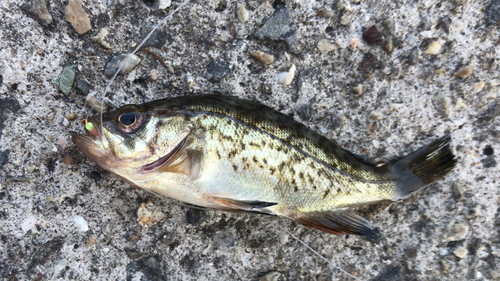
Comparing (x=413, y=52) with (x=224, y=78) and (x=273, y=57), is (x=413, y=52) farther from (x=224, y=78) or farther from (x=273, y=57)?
(x=224, y=78)

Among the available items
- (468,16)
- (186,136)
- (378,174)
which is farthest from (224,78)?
(468,16)

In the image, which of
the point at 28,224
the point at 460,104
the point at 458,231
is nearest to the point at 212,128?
the point at 28,224

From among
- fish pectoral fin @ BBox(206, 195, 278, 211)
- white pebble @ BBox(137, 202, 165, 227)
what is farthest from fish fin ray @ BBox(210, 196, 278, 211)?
white pebble @ BBox(137, 202, 165, 227)

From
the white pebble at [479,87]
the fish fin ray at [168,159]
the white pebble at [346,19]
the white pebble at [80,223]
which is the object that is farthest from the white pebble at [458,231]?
the white pebble at [80,223]

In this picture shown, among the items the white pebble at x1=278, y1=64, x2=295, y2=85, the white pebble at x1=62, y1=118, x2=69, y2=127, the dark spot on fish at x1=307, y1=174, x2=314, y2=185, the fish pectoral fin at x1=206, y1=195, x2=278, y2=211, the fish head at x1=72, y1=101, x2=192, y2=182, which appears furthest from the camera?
the white pebble at x1=278, y1=64, x2=295, y2=85

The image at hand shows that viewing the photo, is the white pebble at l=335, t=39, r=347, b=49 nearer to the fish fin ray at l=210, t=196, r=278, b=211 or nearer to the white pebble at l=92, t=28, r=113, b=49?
the fish fin ray at l=210, t=196, r=278, b=211

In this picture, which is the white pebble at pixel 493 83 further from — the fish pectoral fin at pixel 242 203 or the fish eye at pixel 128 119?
the fish eye at pixel 128 119
